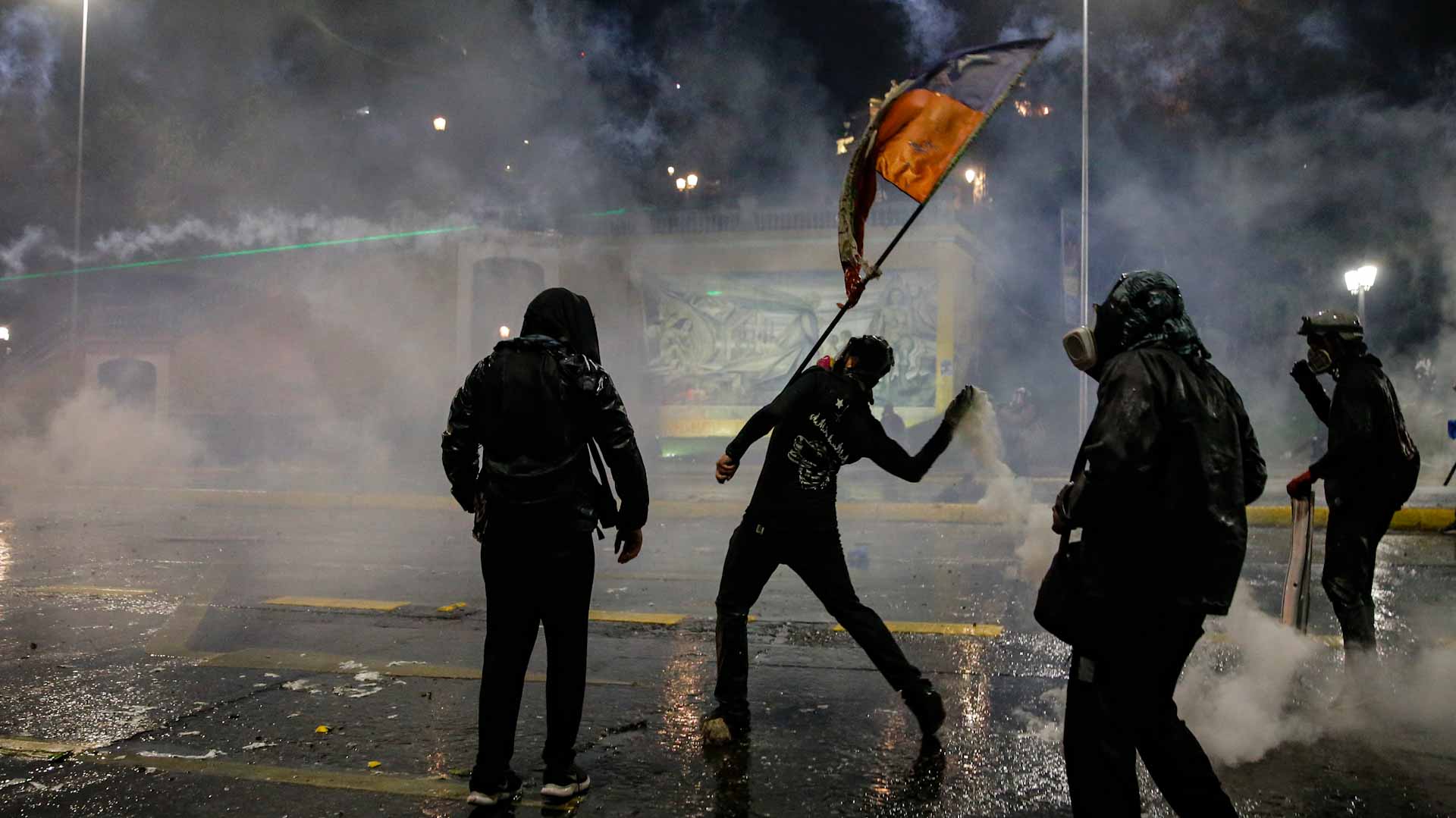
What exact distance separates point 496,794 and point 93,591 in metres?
5.06

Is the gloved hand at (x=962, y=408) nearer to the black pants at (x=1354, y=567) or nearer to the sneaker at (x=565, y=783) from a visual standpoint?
the black pants at (x=1354, y=567)

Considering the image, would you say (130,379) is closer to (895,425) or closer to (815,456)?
(895,425)

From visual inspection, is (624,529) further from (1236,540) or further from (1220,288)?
(1220,288)

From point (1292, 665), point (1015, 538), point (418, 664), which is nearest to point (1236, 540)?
point (1292, 665)

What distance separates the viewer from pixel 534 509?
2898mm

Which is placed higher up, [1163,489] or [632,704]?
[1163,489]

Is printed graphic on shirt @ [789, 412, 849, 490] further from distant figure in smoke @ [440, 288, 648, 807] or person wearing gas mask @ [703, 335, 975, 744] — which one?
distant figure in smoke @ [440, 288, 648, 807]

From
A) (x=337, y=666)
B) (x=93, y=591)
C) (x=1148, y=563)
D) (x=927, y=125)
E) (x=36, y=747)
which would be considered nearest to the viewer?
(x=1148, y=563)

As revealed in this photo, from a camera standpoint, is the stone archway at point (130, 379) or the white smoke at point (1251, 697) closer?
the white smoke at point (1251, 697)

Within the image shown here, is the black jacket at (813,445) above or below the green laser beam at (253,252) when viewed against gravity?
below

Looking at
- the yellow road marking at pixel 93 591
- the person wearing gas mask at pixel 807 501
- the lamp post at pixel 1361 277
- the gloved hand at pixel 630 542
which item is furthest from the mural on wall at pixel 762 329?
the gloved hand at pixel 630 542

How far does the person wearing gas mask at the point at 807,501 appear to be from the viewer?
3658 mm

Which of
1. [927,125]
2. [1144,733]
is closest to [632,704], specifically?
[1144,733]

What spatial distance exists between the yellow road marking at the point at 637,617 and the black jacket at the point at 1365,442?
3.34 m
